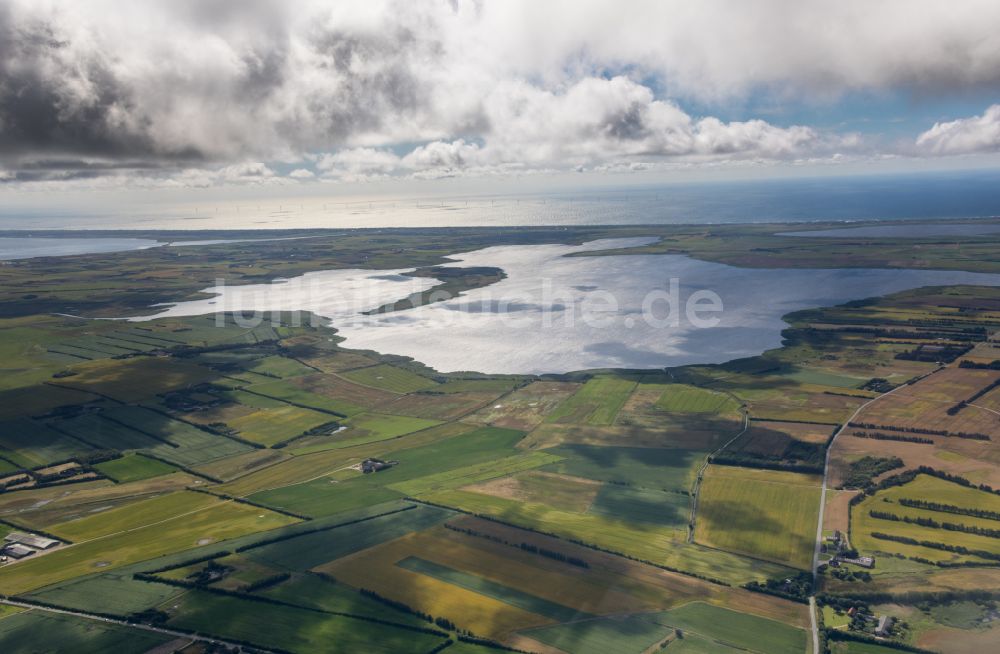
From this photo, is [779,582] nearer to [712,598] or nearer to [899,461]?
[712,598]

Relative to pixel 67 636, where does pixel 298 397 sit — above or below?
above

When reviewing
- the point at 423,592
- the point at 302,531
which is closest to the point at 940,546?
the point at 423,592

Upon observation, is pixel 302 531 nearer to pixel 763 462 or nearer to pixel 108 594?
pixel 108 594

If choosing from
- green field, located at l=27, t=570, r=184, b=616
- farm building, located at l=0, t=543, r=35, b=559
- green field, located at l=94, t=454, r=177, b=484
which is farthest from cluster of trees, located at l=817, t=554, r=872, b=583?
green field, located at l=94, t=454, r=177, b=484

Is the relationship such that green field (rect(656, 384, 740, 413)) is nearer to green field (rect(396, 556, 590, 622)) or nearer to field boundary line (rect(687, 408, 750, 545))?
field boundary line (rect(687, 408, 750, 545))

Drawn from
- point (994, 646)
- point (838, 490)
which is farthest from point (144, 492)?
point (994, 646)

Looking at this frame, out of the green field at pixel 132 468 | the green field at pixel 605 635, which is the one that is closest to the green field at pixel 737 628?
the green field at pixel 605 635
